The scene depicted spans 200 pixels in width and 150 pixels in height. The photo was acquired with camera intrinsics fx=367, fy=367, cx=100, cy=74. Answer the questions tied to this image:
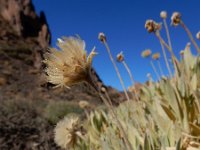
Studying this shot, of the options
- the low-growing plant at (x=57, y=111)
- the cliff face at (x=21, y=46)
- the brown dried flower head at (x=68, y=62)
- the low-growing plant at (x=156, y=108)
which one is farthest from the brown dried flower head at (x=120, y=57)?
the cliff face at (x=21, y=46)

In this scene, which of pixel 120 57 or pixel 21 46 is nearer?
pixel 120 57

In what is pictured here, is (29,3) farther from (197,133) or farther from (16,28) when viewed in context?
(197,133)

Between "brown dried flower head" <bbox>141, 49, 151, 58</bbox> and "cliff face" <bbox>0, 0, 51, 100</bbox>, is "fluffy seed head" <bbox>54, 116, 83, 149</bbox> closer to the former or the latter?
"brown dried flower head" <bbox>141, 49, 151, 58</bbox>

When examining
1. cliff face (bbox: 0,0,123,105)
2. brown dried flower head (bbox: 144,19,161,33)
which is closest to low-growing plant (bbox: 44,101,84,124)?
cliff face (bbox: 0,0,123,105)

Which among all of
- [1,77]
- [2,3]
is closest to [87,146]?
[1,77]

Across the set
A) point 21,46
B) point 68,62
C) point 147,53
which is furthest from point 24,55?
point 68,62

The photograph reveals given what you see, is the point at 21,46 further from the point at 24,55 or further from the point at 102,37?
the point at 102,37
